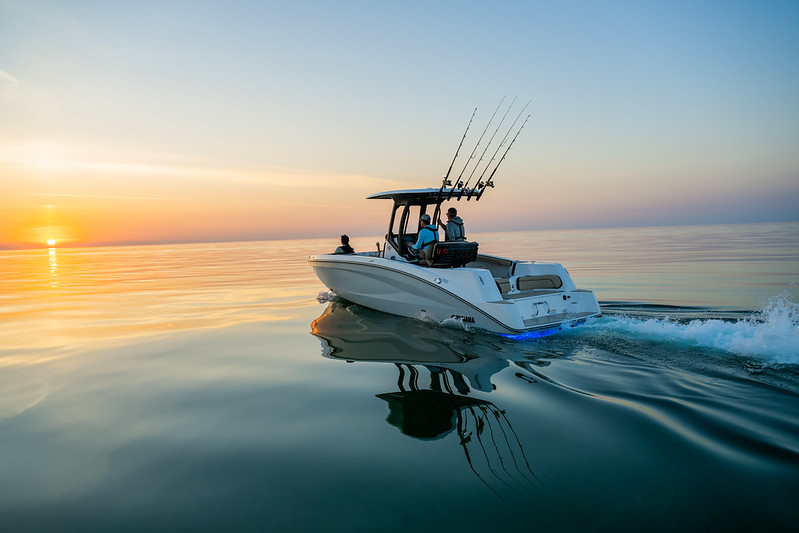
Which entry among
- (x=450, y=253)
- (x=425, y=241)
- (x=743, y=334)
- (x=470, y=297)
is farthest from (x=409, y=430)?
(x=425, y=241)

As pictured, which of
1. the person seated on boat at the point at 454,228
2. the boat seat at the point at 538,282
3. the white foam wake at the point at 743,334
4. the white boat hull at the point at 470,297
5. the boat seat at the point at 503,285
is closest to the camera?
the white foam wake at the point at 743,334

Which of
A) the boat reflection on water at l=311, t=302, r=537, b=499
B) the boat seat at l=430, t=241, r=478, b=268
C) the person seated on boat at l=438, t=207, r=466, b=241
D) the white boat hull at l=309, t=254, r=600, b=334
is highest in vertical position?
the person seated on boat at l=438, t=207, r=466, b=241

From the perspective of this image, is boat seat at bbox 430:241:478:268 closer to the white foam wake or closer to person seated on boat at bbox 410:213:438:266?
person seated on boat at bbox 410:213:438:266

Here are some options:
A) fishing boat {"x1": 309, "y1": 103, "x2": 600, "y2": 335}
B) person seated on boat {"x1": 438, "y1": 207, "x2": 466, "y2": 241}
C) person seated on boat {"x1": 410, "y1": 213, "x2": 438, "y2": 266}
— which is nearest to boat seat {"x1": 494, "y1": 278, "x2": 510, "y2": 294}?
fishing boat {"x1": 309, "y1": 103, "x2": 600, "y2": 335}

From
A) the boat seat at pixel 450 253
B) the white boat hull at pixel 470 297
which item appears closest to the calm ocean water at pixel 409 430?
the white boat hull at pixel 470 297

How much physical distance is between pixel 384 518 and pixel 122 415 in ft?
10.2

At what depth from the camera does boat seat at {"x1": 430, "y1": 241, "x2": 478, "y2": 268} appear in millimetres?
7711

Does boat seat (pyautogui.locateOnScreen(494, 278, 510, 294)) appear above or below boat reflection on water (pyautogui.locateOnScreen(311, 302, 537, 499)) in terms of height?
above

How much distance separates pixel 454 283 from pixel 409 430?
3994mm

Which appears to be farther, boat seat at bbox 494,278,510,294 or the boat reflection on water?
boat seat at bbox 494,278,510,294

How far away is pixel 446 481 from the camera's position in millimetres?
2787

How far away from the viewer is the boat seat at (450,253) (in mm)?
7711

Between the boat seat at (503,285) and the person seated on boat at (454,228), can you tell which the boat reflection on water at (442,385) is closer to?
the boat seat at (503,285)

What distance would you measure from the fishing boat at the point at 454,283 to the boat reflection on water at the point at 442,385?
42 cm
